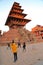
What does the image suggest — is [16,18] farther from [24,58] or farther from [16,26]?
[24,58]

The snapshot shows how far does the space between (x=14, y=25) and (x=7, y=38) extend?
11185mm

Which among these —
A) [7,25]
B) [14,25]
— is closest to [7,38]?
[14,25]

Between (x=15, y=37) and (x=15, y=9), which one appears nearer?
(x=15, y=37)

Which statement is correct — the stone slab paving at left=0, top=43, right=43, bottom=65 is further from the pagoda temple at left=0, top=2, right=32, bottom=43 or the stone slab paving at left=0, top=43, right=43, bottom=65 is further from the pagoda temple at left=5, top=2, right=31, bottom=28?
the pagoda temple at left=5, top=2, right=31, bottom=28

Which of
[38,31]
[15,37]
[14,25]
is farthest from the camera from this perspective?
[38,31]

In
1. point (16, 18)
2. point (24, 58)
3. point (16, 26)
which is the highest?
point (16, 18)

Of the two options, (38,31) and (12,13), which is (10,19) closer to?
(12,13)

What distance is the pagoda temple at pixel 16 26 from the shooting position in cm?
4197

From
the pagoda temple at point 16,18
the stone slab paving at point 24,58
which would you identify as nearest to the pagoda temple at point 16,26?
the pagoda temple at point 16,18

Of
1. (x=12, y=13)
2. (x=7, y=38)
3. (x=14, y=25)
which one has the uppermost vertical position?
(x=12, y=13)

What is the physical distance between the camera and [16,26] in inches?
2069

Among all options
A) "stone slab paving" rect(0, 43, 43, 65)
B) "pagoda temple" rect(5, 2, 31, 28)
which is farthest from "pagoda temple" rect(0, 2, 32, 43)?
"stone slab paving" rect(0, 43, 43, 65)

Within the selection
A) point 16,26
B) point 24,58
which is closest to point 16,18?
point 16,26

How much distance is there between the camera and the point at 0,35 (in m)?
45.5
